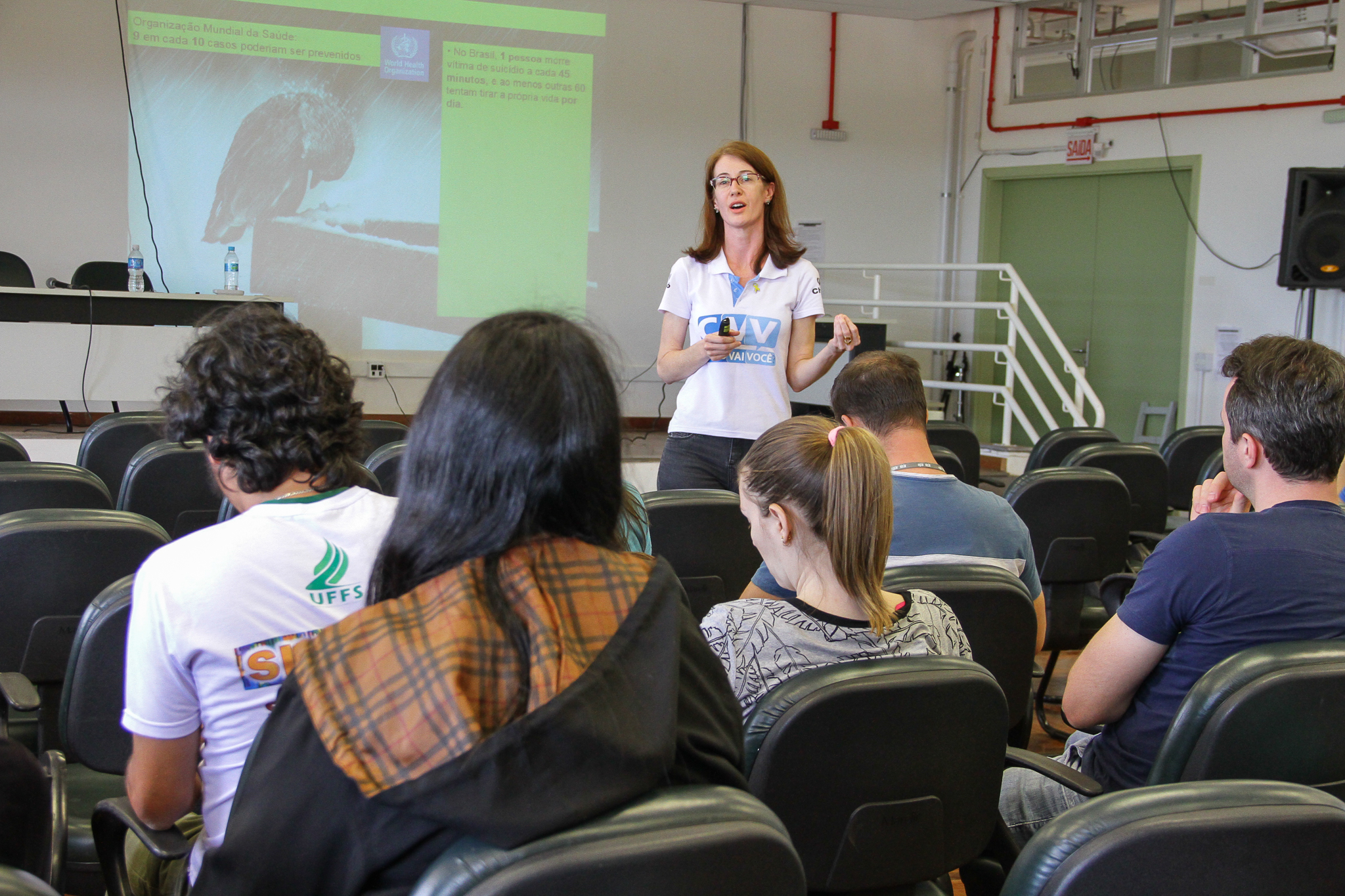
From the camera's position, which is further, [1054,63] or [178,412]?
[1054,63]

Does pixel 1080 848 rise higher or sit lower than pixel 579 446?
lower

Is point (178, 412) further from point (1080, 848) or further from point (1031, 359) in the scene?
point (1031, 359)

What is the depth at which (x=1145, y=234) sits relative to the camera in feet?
25.2

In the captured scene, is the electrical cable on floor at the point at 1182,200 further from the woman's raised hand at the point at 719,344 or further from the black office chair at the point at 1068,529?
the woman's raised hand at the point at 719,344

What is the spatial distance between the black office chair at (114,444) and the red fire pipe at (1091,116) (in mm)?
6713

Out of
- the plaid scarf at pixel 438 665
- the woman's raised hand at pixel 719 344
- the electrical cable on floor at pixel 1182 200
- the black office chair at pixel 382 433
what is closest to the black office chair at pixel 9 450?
the black office chair at pixel 382 433

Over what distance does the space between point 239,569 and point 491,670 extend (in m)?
0.49

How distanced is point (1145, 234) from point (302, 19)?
6011 millimetres

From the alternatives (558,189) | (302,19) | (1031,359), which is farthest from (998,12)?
(302,19)

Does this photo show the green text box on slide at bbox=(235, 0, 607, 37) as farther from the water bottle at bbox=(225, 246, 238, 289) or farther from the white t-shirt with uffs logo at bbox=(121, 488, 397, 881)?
the white t-shirt with uffs logo at bbox=(121, 488, 397, 881)

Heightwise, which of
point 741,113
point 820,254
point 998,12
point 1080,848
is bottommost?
point 1080,848

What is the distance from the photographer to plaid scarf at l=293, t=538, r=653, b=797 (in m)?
0.77

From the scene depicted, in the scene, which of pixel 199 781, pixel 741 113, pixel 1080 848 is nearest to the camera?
pixel 1080 848

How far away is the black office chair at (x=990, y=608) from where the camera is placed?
1646mm
